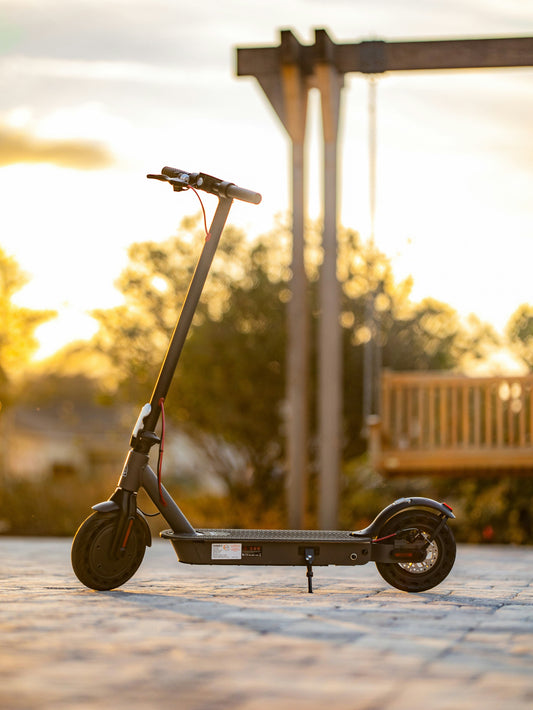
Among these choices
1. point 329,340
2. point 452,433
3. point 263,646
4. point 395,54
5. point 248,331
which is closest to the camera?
point 263,646

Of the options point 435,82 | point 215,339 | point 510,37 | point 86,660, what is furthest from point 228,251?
point 86,660

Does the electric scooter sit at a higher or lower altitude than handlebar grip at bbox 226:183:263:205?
lower

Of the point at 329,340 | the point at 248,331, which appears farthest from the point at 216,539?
the point at 248,331

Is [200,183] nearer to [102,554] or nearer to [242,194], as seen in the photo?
[242,194]

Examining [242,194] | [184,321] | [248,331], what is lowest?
[184,321]

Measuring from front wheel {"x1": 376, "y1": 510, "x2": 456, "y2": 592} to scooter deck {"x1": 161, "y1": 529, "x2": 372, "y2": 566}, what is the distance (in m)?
0.13

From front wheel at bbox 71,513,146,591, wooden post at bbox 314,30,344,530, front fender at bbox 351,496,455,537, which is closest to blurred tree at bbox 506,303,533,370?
wooden post at bbox 314,30,344,530

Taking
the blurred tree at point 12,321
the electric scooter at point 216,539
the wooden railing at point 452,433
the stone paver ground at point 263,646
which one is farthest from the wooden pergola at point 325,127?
the blurred tree at point 12,321

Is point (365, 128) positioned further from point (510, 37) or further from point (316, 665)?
point (316, 665)

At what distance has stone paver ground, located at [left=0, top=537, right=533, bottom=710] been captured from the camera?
9.86ft

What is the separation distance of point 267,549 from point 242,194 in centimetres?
158

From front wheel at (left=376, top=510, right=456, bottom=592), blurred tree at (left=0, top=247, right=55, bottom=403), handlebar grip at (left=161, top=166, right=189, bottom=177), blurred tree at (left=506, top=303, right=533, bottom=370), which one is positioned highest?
blurred tree at (left=0, top=247, right=55, bottom=403)

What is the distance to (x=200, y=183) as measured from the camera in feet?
18.5

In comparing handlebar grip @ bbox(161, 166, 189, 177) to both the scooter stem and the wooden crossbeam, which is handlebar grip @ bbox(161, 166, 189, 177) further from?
the wooden crossbeam
